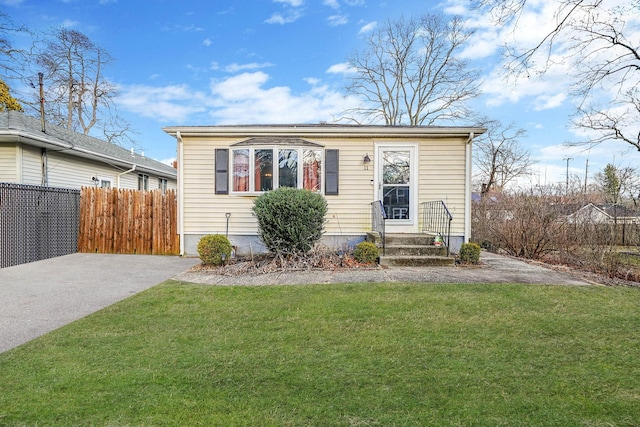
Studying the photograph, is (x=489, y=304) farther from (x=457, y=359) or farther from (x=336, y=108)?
(x=336, y=108)

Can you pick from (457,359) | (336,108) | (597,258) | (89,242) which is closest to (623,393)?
(457,359)

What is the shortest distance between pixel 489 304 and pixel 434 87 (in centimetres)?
2046

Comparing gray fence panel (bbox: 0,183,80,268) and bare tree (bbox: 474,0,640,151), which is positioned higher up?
bare tree (bbox: 474,0,640,151)

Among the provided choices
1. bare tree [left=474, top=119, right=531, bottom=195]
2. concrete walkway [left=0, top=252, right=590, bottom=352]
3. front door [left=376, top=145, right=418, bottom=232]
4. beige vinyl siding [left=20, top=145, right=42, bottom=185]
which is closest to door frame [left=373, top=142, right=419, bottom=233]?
front door [left=376, top=145, right=418, bottom=232]

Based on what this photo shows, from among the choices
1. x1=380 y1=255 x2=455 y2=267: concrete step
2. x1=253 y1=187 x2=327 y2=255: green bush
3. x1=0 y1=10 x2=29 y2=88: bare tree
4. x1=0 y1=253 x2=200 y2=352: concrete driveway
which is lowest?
x1=0 y1=253 x2=200 y2=352: concrete driveway

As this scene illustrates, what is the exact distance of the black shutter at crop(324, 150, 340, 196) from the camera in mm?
8203

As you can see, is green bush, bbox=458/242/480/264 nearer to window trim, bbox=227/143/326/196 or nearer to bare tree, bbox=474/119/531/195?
window trim, bbox=227/143/326/196

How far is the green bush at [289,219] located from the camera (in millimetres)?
6699

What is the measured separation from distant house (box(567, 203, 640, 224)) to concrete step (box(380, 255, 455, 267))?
3.39 metres

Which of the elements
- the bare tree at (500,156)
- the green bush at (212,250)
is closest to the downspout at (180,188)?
the green bush at (212,250)

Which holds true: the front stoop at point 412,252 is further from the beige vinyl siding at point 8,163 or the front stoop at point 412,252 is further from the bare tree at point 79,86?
the bare tree at point 79,86

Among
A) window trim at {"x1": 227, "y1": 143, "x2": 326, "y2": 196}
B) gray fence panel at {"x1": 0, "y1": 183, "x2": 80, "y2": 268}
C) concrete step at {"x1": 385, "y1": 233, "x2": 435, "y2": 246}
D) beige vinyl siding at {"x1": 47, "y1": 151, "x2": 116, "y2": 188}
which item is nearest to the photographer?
gray fence panel at {"x1": 0, "y1": 183, "x2": 80, "y2": 268}

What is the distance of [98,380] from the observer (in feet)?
7.82

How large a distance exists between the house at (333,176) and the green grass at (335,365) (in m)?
3.97
